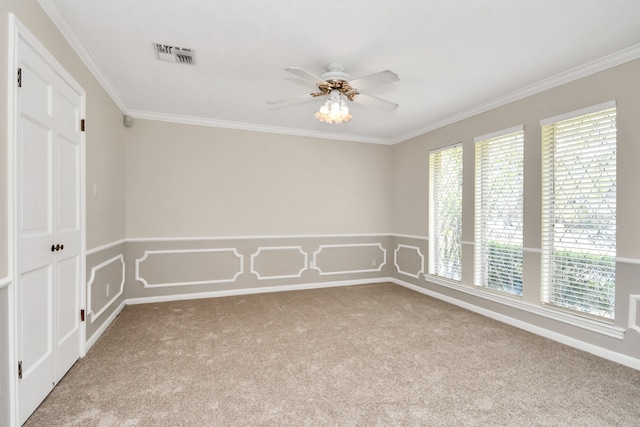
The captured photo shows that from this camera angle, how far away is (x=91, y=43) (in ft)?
8.32

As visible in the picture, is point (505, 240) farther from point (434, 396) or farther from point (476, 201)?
point (434, 396)

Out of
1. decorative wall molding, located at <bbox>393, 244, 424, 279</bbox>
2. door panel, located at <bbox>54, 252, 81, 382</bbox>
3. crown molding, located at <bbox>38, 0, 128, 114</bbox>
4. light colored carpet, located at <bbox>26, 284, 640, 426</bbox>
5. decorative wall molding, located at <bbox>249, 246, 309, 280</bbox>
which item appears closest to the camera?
light colored carpet, located at <bbox>26, 284, 640, 426</bbox>

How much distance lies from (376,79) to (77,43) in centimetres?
235

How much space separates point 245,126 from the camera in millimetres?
4750

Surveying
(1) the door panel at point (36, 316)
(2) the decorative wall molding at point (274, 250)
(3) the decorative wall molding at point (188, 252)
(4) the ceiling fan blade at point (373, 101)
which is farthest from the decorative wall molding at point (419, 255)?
(1) the door panel at point (36, 316)

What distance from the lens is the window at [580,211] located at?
Result: 2773mm

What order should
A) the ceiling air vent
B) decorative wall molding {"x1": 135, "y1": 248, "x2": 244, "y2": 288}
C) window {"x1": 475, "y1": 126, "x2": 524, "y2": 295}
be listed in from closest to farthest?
the ceiling air vent < window {"x1": 475, "y1": 126, "x2": 524, "y2": 295} < decorative wall molding {"x1": 135, "y1": 248, "x2": 244, "y2": 288}

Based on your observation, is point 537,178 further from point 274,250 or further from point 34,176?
point 34,176

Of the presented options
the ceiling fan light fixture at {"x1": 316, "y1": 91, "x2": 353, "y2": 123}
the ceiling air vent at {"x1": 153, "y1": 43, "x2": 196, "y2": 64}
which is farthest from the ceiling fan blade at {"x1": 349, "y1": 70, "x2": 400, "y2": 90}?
the ceiling air vent at {"x1": 153, "y1": 43, "x2": 196, "y2": 64}

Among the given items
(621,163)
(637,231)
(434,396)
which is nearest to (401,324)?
(434,396)

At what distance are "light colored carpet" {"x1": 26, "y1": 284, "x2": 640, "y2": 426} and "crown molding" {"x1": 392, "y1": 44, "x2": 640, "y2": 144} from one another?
99.8 inches

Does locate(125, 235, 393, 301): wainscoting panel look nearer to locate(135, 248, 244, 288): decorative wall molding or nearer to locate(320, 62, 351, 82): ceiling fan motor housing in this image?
locate(135, 248, 244, 288): decorative wall molding

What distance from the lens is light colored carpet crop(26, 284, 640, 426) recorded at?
1937 millimetres

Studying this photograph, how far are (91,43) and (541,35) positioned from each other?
352cm
